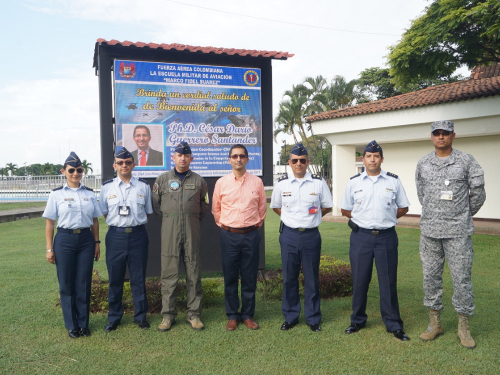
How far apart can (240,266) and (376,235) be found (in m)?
1.38

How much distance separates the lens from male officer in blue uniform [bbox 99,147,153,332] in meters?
4.18

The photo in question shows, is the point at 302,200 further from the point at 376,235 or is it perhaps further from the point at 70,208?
the point at 70,208

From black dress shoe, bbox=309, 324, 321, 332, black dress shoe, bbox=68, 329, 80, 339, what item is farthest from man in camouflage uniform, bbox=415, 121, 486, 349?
black dress shoe, bbox=68, 329, 80, 339

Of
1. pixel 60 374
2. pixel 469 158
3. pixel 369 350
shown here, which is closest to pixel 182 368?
pixel 60 374

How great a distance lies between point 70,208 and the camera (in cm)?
397

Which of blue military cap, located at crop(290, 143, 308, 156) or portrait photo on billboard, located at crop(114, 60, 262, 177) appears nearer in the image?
blue military cap, located at crop(290, 143, 308, 156)

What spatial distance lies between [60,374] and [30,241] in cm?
877

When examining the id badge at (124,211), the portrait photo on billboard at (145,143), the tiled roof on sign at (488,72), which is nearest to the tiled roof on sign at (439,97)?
the tiled roof on sign at (488,72)

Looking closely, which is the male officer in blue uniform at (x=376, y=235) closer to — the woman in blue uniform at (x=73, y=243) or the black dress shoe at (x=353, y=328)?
the black dress shoe at (x=353, y=328)

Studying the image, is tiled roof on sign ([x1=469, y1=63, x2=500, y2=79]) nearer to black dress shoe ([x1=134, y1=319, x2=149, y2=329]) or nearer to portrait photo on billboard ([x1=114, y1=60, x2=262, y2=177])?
portrait photo on billboard ([x1=114, y1=60, x2=262, y2=177])

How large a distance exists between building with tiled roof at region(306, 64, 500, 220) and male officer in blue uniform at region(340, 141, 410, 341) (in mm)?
8307

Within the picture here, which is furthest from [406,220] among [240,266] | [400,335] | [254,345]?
[254,345]

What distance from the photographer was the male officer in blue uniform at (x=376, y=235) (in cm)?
395

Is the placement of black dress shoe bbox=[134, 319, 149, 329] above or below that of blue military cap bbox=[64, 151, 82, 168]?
below
